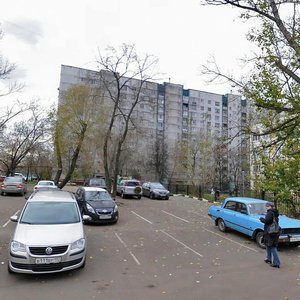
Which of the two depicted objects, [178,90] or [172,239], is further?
[178,90]

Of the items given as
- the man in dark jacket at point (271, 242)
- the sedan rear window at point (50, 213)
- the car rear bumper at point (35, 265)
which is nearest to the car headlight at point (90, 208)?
the sedan rear window at point (50, 213)

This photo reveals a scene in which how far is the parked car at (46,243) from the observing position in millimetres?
6656

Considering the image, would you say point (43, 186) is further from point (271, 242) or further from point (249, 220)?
point (271, 242)

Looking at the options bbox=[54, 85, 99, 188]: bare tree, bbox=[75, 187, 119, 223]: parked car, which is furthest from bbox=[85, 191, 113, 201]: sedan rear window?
bbox=[54, 85, 99, 188]: bare tree

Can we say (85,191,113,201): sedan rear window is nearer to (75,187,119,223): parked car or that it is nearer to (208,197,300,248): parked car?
(75,187,119,223): parked car

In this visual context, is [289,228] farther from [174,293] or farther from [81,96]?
[81,96]

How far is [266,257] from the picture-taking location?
30.0ft

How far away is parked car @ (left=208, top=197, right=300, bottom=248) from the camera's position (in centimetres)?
1007

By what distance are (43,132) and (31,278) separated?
41.5 meters

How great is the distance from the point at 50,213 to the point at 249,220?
6.72 meters

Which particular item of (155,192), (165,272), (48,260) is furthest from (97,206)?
(155,192)

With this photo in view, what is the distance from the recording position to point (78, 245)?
7.16 meters

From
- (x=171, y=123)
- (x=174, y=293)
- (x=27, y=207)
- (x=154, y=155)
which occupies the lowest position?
(x=174, y=293)

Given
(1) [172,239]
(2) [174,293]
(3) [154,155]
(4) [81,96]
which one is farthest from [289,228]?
(3) [154,155]
